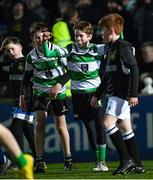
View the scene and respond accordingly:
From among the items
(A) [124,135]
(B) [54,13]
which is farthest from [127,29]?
(A) [124,135]

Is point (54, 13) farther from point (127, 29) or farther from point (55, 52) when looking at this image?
point (55, 52)

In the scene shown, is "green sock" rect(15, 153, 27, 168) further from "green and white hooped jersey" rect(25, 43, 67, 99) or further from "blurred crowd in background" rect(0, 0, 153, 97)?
"blurred crowd in background" rect(0, 0, 153, 97)

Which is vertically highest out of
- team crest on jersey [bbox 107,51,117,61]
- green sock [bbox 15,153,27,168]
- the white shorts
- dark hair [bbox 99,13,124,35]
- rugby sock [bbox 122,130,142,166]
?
dark hair [bbox 99,13,124,35]

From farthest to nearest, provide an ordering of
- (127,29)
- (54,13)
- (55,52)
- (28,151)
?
(54,13), (127,29), (28,151), (55,52)

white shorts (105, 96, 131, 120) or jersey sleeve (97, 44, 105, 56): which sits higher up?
jersey sleeve (97, 44, 105, 56)

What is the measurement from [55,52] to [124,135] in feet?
5.08

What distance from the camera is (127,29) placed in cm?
1728

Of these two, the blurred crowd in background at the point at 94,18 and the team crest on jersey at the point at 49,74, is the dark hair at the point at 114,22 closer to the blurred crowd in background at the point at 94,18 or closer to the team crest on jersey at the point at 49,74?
the team crest on jersey at the point at 49,74

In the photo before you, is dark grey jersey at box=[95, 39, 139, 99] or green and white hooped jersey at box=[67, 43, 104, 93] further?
green and white hooped jersey at box=[67, 43, 104, 93]

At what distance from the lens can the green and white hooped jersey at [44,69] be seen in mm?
12383

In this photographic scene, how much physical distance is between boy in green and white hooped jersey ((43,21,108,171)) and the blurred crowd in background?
3197mm

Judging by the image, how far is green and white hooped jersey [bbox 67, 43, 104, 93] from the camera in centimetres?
1245

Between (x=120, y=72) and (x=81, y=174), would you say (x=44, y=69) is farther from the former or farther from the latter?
(x=81, y=174)

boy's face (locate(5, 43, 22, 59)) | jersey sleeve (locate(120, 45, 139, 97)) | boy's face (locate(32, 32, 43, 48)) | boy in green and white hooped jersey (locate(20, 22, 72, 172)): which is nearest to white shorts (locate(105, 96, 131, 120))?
jersey sleeve (locate(120, 45, 139, 97))
